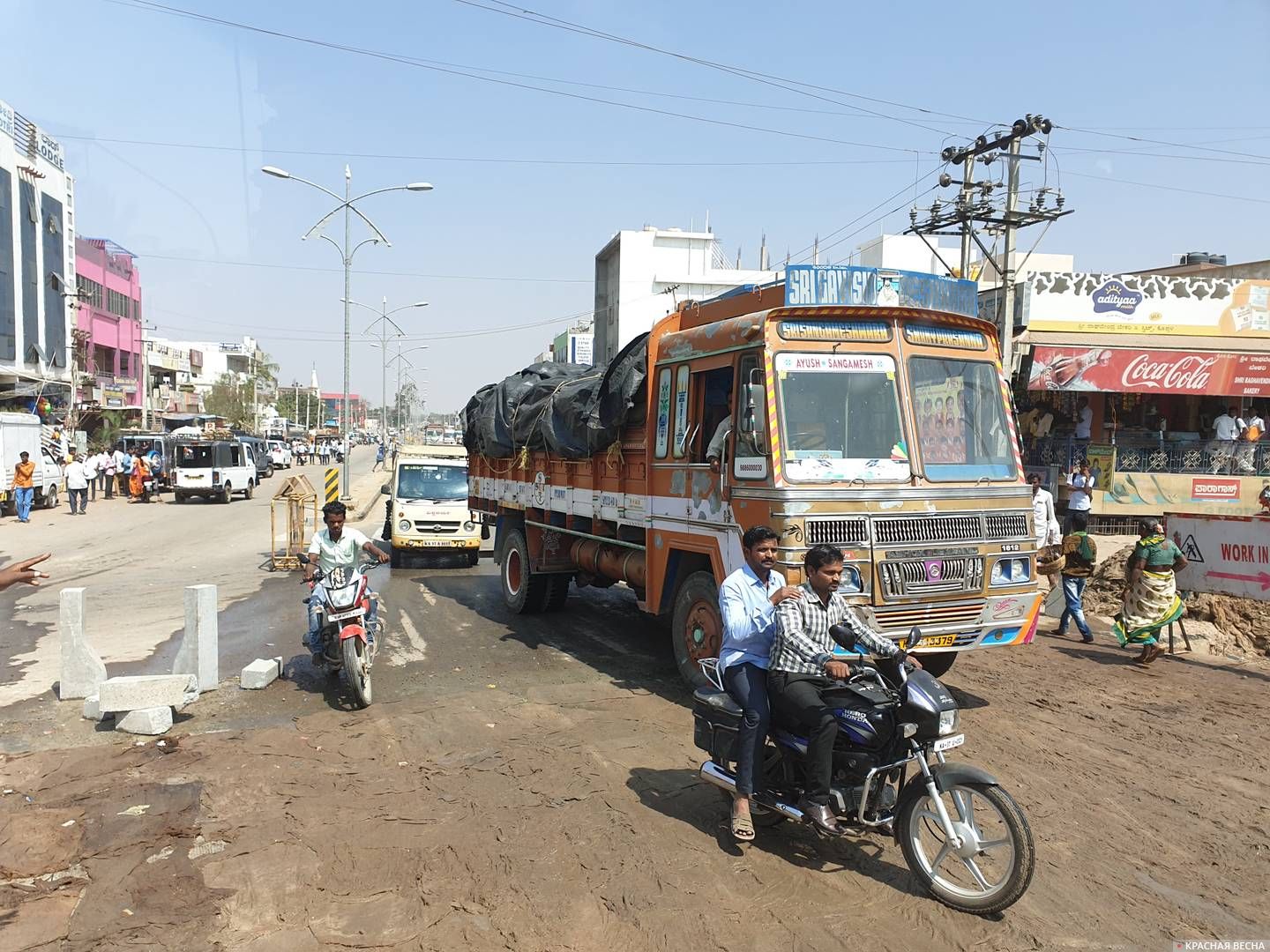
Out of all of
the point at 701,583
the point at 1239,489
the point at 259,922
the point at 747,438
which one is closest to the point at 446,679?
the point at 701,583

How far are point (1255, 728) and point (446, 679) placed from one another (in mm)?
6798

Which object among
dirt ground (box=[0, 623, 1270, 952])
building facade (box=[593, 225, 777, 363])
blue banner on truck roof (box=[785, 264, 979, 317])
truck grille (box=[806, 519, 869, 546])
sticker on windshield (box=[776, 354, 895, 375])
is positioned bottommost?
dirt ground (box=[0, 623, 1270, 952])

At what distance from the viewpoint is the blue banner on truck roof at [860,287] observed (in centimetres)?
675

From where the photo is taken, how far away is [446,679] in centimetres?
809

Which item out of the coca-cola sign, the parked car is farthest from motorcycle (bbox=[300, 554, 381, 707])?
the parked car

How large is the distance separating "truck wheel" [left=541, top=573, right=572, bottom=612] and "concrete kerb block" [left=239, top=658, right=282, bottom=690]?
162 inches

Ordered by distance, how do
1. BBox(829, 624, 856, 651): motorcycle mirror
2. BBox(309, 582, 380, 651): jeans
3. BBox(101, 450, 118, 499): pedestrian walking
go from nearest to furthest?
BBox(829, 624, 856, 651): motorcycle mirror → BBox(309, 582, 380, 651): jeans → BBox(101, 450, 118, 499): pedestrian walking

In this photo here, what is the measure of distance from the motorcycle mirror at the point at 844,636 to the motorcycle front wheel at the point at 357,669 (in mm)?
4230

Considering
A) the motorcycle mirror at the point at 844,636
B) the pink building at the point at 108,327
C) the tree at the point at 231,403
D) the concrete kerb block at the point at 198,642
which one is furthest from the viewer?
the tree at the point at 231,403

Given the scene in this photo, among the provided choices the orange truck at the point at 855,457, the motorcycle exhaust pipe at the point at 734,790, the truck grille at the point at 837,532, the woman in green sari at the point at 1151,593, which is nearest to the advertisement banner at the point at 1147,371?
the woman in green sari at the point at 1151,593

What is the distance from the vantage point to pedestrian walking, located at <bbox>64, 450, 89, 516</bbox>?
24.1 m

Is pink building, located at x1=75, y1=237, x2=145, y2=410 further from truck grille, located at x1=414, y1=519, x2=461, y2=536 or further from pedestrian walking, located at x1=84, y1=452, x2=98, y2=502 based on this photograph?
truck grille, located at x1=414, y1=519, x2=461, y2=536

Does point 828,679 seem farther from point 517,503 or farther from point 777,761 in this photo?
point 517,503

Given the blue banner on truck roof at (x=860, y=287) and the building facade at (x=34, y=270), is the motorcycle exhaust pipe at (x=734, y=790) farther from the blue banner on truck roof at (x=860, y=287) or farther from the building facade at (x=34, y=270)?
the building facade at (x=34, y=270)
